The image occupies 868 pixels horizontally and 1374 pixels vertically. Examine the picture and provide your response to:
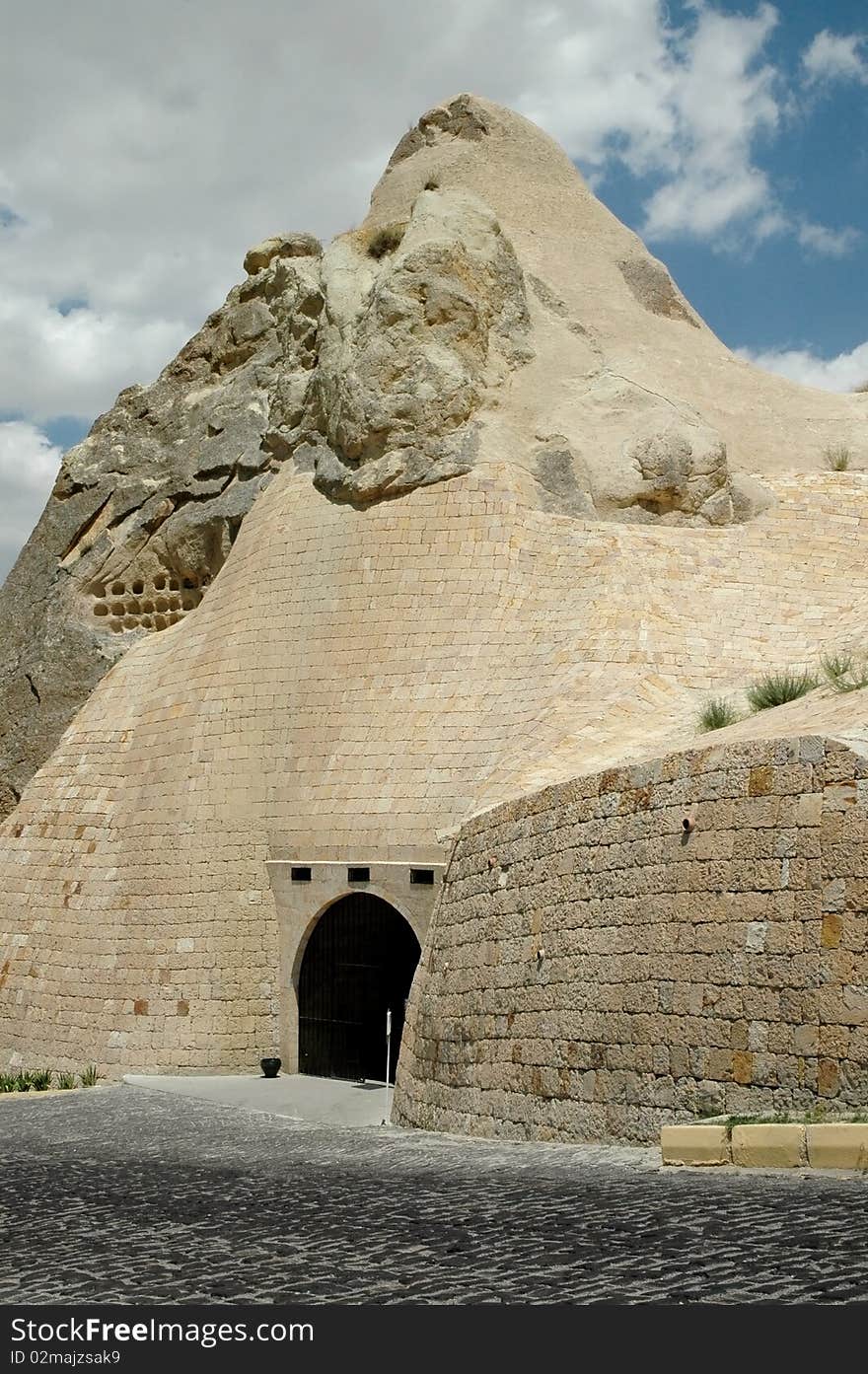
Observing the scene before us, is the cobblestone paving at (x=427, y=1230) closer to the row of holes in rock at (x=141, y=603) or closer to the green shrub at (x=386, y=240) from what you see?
the row of holes in rock at (x=141, y=603)

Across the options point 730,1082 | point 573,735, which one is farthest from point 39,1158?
point 573,735

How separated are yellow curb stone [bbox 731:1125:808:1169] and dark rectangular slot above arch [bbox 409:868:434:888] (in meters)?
7.65

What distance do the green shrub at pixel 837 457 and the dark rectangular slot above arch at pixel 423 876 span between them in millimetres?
10363

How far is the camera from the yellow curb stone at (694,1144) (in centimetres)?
790

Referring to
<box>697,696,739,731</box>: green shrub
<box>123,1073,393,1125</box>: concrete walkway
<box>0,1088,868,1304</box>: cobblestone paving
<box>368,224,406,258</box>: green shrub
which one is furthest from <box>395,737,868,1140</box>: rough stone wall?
<box>368,224,406,258</box>: green shrub

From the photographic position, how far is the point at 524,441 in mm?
20219

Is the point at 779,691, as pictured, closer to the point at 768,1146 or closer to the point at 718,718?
the point at 718,718

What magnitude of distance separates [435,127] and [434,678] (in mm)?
14506

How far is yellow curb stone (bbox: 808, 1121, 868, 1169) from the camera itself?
284 inches

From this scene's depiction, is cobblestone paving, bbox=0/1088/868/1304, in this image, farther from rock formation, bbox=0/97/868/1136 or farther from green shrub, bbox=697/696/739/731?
green shrub, bbox=697/696/739/731

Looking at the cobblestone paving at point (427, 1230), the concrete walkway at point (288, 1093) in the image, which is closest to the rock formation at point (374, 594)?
the concrete walkway at point (288, 1093)

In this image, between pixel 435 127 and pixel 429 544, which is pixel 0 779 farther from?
pixel 435 127

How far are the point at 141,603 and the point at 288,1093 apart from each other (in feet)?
35.6

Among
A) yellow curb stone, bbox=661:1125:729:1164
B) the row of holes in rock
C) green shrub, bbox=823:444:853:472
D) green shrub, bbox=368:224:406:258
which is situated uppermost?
green shrub, bbox=368:224:406:258
